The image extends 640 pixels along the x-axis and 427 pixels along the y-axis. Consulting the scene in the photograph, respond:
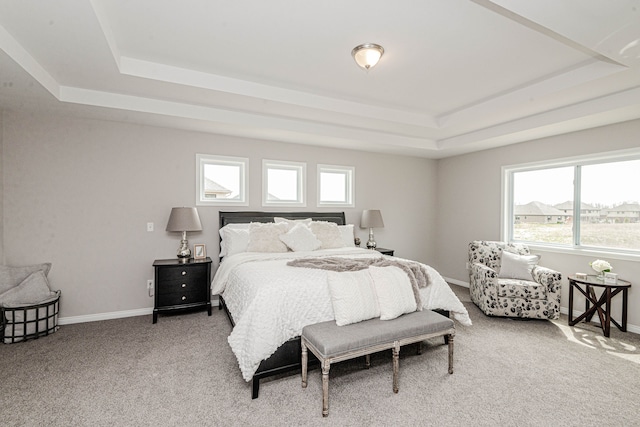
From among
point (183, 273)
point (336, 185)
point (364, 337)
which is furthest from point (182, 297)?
point (336, 185)

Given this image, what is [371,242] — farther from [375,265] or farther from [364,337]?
[364,337]

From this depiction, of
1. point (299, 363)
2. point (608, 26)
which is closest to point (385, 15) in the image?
point (608, 26)

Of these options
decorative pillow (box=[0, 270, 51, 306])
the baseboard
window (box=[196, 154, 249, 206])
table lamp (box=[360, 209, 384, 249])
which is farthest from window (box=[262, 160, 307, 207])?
decorative pillow (box=[0, 270, 51, 306])

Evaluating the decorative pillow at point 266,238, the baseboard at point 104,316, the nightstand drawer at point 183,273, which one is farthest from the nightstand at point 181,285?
the decorative pillow at point 266,238

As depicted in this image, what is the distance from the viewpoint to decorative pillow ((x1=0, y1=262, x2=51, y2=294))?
3244mm

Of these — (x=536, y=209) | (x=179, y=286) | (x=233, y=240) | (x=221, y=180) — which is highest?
(x=221, y=180)

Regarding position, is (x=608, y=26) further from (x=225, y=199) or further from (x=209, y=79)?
(x=225, y=199)

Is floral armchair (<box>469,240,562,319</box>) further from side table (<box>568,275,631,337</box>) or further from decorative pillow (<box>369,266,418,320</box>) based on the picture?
decorative pillow (<box>369,266,418,320</box>)

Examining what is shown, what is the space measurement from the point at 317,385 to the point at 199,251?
255 centimetres

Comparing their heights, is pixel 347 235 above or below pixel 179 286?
above

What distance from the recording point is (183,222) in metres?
3.88

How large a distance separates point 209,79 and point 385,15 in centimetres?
184

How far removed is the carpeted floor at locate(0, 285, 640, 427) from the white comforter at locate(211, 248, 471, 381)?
344 millimetres

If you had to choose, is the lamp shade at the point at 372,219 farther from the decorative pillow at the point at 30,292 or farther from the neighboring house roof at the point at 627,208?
the decorative pillow at the point at 30,292
